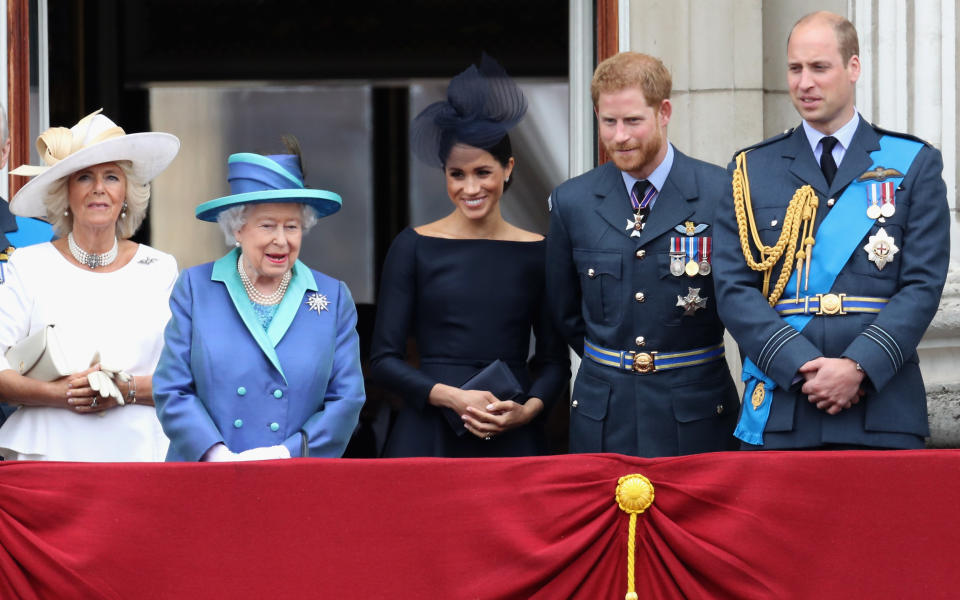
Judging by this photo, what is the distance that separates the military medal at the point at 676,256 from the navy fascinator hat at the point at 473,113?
1.92 feet

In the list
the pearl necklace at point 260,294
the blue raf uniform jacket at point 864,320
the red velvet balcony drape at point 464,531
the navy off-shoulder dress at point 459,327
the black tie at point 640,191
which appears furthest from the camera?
the navy off-shoulder dress at point 459,327

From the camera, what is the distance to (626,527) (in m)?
2.90

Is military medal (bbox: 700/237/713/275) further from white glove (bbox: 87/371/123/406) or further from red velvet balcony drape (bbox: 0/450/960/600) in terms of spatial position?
white glove (bbox: 87/371/123/406)

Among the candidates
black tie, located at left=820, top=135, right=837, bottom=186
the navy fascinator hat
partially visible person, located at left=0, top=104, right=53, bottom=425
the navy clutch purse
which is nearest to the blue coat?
the navy clutch purse

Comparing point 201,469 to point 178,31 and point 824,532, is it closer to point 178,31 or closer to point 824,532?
point 824,532

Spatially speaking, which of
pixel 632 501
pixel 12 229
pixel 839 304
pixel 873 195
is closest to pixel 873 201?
pixel 873 195

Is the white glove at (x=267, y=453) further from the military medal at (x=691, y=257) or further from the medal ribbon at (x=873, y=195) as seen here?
the medal ribbon at (x=873, y=195)

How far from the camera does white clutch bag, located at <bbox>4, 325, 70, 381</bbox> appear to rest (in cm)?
341

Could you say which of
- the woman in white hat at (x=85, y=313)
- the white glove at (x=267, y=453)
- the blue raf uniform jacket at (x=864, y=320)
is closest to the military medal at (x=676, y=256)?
the blue raf uniform jacket at (x=864, y=320)

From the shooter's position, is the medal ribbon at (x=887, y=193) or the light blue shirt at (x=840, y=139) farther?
the light blue shirt at (x=840, y=139)

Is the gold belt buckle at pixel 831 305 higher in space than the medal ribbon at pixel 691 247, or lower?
lower

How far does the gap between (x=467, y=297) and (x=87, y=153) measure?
1040 mm

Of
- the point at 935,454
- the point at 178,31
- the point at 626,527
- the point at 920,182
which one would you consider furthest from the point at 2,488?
the point at 178,31

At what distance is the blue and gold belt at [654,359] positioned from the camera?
3566 millimetres
